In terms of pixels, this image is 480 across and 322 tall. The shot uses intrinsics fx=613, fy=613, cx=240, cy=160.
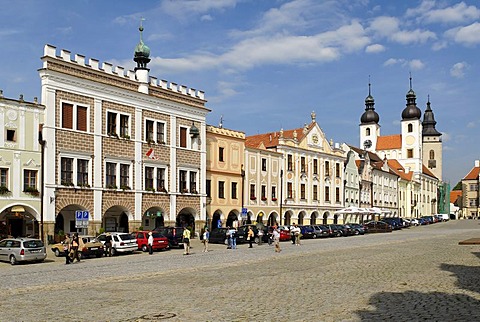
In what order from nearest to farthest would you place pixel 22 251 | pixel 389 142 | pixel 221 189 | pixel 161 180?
pixel 22 251, pixel 161 180, pixel 221 189, pixel 389 142

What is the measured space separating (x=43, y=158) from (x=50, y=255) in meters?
6.52

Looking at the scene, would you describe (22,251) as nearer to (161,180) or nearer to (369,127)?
(161,180)

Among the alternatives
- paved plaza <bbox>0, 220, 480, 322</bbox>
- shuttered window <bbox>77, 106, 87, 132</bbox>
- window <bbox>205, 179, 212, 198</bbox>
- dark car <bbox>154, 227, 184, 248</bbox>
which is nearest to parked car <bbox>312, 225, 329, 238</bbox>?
window <bbox>205, 179, 212, 198</bbox>

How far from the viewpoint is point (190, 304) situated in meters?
14.5

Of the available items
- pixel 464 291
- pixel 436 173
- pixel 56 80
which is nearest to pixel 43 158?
pixel 56 80

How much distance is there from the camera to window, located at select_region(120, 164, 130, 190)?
4400 centimetres

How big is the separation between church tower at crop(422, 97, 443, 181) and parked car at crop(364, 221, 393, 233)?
78441mm

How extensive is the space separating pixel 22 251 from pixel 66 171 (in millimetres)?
10536

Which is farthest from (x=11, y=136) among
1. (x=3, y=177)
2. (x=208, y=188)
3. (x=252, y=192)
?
(x=252, y=192)

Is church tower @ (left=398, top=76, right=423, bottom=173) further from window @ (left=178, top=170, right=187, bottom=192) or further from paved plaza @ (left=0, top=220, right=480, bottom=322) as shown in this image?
paved plaza @ (left=0, top=220, right=480, bottom=322)

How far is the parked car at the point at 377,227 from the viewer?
A: 2614 inches

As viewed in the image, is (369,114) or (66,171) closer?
(66,171)

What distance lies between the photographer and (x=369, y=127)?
13550cm

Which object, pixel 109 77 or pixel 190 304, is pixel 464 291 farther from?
pixel 109 77
